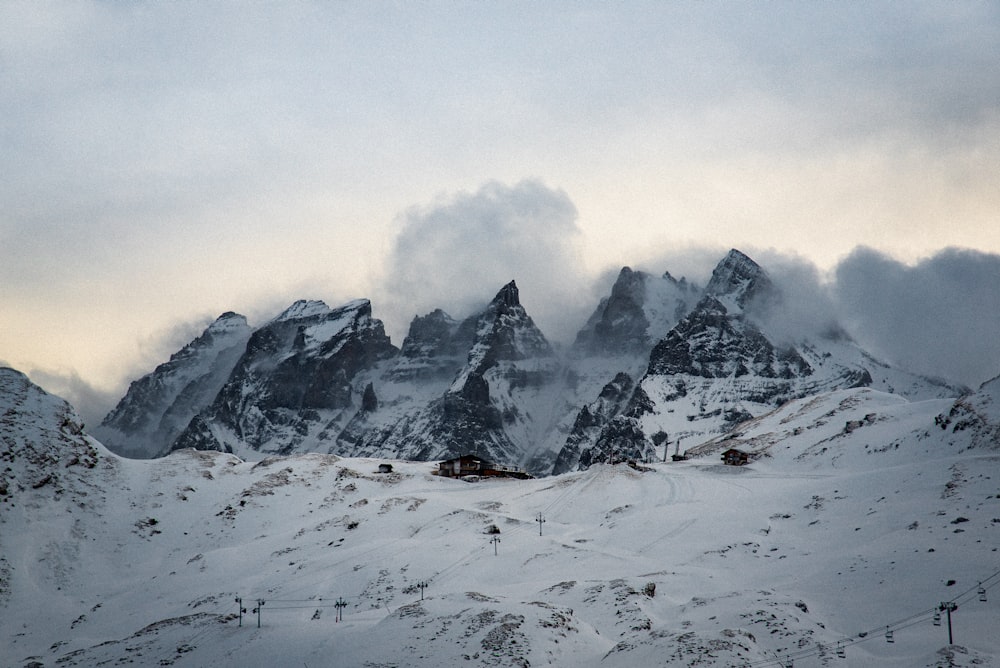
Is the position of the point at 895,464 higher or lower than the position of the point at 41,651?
higher

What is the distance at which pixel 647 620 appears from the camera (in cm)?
5947

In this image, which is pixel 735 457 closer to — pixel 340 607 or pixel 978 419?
pixel 978 419

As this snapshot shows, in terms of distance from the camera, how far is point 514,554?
88.9 metres

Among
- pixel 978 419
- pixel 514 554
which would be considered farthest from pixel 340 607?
pixel 978 419

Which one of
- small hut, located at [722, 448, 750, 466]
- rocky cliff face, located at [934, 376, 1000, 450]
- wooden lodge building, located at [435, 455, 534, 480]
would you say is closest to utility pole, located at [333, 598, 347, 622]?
rocky cliff face, located at [934, 376, 1000, 450]

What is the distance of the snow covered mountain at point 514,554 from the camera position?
177 feet

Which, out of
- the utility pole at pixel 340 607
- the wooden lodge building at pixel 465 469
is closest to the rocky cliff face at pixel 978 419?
the utility pole at pixel 340 607

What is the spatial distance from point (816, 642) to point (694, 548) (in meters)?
35.6

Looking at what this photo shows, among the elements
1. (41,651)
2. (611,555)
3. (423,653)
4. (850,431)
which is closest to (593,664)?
(423,653)

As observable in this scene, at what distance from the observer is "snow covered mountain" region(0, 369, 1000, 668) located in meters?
54.1

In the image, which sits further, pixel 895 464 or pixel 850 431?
pixel 850 431

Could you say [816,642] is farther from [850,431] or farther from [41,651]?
[850,431]

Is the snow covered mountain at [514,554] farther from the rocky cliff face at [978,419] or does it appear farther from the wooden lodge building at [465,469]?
the wooden lodge building at [465,469]

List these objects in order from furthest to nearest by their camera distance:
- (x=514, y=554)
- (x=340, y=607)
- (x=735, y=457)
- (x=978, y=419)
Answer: (x=735, y=457), (x=978, y=419), (x=514, y=554), (x=340, y=607)
